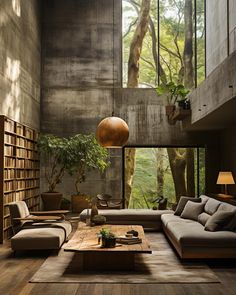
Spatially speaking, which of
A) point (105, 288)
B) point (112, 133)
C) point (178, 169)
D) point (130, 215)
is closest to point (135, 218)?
point (130, 215)

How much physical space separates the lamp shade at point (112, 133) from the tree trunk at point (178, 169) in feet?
29.2

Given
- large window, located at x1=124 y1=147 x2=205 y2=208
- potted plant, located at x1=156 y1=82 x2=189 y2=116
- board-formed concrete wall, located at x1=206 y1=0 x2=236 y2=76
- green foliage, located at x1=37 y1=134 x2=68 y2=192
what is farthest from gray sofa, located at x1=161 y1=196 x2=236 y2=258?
large window, located at x1=124 y1=147 x2=205 y2=208

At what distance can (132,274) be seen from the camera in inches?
224

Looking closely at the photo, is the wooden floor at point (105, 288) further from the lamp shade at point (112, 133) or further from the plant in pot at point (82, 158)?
the plant in pot at point (82, 158)

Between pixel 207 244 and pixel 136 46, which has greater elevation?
pixel 136 46

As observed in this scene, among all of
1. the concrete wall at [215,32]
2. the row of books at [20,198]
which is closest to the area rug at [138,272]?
the row of books at [20,198]

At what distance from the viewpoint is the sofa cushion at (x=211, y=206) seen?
759 centimetres

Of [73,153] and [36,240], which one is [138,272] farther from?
[73,153]

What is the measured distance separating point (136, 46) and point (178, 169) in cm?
446

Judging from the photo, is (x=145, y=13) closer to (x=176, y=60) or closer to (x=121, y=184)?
(x=176, y=60)

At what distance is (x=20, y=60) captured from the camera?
403 inches

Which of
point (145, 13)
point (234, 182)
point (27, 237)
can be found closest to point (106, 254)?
point (27, 237)

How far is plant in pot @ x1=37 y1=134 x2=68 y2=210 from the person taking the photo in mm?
11734

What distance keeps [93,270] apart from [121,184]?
702cm
